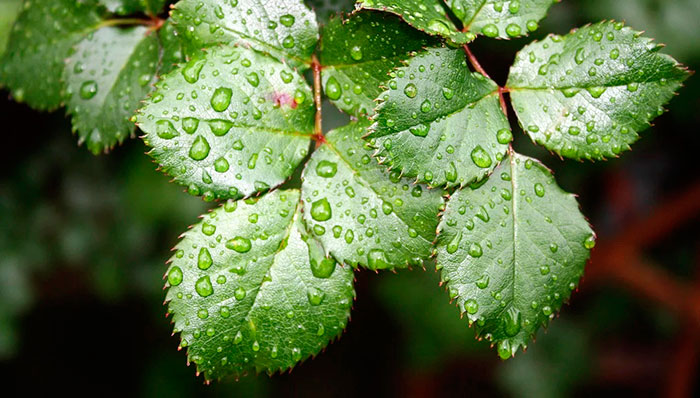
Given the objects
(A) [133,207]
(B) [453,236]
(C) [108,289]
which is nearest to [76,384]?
(C) [108,289]

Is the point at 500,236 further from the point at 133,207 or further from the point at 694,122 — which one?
the point at 694,122

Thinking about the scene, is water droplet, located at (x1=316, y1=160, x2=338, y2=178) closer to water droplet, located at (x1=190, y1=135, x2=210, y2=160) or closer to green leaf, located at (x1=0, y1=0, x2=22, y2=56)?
water droplet, located at (x1=190, y1=135, x2=210, y2=160)

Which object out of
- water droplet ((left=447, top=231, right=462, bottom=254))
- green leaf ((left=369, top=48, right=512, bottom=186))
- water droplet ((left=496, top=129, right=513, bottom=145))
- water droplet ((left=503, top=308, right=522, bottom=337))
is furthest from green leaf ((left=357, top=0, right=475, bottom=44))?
water droplet ((left=503, top=308, right=522, bottom=337))

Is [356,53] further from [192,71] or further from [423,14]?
[192,71]

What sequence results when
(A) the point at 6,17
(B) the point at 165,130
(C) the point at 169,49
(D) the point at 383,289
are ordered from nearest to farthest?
(B) the point at 165,130 < (C) the point at 169,49 < (A) the point at 6,17 < (D) the point at 383,289

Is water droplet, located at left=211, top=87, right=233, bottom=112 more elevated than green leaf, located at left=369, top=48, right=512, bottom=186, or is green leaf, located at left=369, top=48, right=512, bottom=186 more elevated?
green leaf, located at left=369, top=48, right=512, bottom=186

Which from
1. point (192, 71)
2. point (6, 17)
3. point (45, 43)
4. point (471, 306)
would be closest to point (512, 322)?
point (471, 306)
